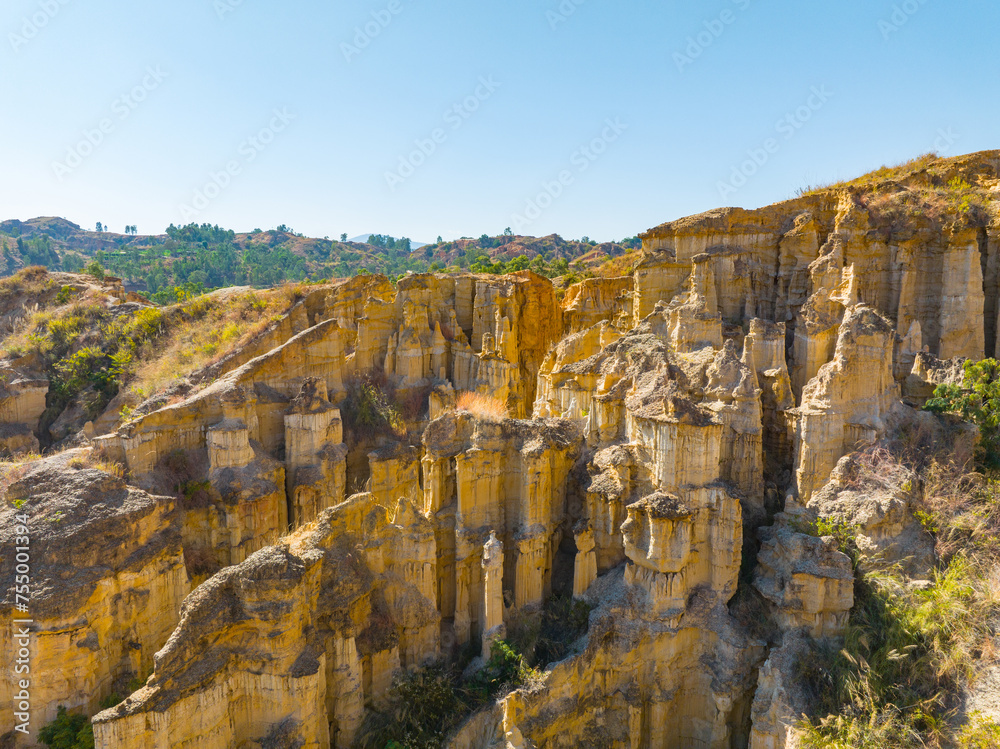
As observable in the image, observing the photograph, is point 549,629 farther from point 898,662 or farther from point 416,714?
point 898,662

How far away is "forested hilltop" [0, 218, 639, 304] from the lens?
213 feet

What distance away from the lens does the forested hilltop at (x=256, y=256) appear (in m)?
64.9

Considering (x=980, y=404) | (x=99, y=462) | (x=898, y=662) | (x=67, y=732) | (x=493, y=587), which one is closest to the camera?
(x=67, y=732)

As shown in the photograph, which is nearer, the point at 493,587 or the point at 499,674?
the point at 499,674

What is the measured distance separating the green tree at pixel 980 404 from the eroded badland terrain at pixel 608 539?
1.75 ft

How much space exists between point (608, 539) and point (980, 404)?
10.7 meters

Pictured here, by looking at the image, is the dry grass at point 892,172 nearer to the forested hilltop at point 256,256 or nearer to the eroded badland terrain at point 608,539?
the eroded badland terrain at point 608,539

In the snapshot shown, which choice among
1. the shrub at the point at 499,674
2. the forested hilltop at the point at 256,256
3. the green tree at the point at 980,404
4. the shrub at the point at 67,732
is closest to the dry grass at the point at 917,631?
the green tree at the point at 980,404

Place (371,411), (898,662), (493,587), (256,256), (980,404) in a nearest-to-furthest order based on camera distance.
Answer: (898,662)
(493,587)
(980,404)
(371,411)
(256,256)

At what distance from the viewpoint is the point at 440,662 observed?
13.6 meters

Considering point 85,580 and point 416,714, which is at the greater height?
point 85,580

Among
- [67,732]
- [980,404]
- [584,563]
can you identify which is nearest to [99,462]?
[67,732]

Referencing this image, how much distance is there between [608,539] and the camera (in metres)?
14.5

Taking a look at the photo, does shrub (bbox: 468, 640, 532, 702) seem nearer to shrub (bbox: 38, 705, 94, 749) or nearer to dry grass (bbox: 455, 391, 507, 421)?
shrub (bbox: 38, 705, 94, 749)
